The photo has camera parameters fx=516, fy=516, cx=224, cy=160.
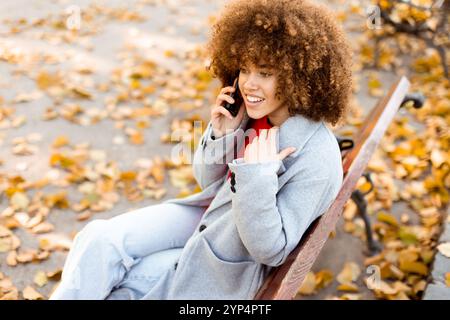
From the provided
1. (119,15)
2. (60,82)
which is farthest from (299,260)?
(119,15)

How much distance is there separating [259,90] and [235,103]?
0.74 feet

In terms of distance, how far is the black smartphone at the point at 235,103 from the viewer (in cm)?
207

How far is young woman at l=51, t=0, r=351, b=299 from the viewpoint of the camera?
173 cm

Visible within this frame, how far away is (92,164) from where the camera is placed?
3.91 metres

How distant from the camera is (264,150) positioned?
1.75 m

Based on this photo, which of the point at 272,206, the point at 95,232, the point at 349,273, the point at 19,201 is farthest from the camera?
the point at 19,201

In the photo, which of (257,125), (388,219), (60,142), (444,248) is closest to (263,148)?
(257,125)

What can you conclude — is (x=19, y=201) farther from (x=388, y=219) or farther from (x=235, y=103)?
(x=388, y=219)

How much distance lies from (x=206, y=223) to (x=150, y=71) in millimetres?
3585

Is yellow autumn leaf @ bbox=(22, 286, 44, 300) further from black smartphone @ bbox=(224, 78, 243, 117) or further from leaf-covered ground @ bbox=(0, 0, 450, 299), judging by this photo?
black smartphone @ bbox=(224, 78, 243, 117)

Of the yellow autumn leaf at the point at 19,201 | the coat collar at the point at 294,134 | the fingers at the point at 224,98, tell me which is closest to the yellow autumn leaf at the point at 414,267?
the coat collar at the point at 294,134

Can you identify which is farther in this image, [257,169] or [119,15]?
[119,15]

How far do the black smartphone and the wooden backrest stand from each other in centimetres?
53

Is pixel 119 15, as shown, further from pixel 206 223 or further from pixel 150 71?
pixel 206 223
